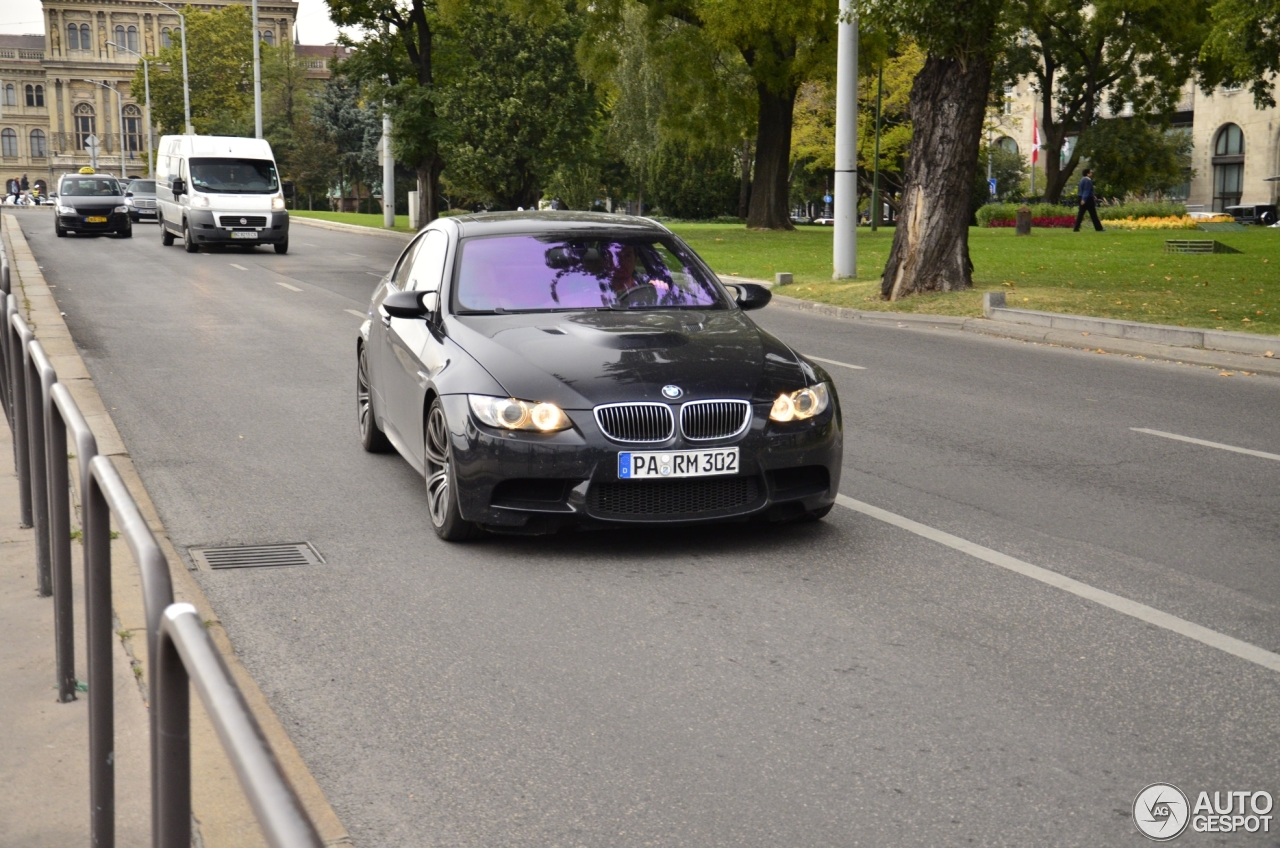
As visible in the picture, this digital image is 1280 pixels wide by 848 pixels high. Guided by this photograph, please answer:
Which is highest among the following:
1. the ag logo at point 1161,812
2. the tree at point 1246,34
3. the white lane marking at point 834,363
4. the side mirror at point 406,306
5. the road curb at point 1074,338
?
the tree at point 1246,34

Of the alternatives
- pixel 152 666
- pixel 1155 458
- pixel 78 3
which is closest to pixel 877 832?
pixel 152 666

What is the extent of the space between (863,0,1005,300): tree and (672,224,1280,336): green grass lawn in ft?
1.72

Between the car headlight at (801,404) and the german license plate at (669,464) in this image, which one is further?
the car headlight at (801,404)

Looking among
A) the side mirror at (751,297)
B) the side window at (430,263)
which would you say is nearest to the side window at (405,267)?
the side window at (430,263)

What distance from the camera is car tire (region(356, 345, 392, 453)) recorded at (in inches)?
364

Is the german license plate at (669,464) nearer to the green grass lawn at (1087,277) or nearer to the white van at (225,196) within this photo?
the green grass lawn at (1087,277)

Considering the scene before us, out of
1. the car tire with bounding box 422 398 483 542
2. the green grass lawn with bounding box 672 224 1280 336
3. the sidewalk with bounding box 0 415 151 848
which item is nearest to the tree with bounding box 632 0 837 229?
the green grass lawn with bounding box 672 224 1280 336

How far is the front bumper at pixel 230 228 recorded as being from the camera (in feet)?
107

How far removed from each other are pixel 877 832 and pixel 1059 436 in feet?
22.3

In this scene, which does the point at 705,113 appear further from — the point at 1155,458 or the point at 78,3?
the point at 78,3

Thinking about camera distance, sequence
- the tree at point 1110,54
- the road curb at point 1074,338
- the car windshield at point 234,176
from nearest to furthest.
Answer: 1. the road curb at point 1074,338
2. the car windshield at point 234,176
3. the tree at point 1110,54

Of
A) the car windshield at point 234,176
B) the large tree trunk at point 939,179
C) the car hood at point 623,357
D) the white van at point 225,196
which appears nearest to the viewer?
the car hood at point 623,357

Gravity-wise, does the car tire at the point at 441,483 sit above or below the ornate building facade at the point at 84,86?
below

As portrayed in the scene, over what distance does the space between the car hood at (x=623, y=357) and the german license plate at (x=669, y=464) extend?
0.26m
